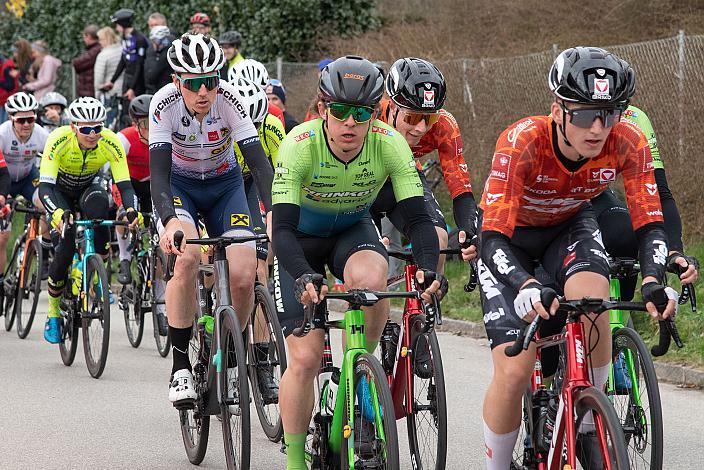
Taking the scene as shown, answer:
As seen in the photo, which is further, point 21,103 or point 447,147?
point 21,103

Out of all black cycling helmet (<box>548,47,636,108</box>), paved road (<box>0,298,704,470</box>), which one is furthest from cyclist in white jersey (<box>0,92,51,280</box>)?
black cycling helmet (<box>548,47,636,108</box>)

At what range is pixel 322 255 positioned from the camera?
6.16 m

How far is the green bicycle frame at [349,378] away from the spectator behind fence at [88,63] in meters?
16.1

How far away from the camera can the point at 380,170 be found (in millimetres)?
5949

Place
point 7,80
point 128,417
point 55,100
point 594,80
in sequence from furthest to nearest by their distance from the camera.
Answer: point 7,80, point 55,100, point 128,417, point 594,80

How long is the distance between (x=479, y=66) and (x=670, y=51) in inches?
136

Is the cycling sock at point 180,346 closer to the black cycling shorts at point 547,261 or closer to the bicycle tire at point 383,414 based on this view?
the bicycle tire at point 383,414

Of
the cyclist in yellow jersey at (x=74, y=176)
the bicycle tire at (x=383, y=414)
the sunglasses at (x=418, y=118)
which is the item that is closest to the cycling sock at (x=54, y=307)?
the cyclist in yellow jersey at (x=74, y=176)

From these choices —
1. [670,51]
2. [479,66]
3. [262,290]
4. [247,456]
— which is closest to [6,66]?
[479,66]

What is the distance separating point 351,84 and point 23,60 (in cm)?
1726

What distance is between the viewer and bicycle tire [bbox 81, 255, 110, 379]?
9.69 metres

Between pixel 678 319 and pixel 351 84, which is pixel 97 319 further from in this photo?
pixel 351 84

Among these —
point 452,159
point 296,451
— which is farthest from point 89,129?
point 296,451

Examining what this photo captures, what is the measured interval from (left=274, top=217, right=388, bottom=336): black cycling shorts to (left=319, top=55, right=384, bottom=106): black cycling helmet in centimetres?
76
